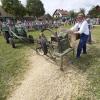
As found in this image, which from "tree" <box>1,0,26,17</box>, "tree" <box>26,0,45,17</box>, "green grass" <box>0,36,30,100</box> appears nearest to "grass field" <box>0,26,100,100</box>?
"green grass" <box>0,36,30,100</box>

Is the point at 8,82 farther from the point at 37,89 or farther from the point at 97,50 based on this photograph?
A: the point at 97,50

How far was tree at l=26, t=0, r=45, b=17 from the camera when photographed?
50.6m

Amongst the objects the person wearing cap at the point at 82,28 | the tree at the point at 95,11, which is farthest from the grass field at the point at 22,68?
the tree at the point at 95,11

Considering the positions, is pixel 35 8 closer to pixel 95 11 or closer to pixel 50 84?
pixel 95 11

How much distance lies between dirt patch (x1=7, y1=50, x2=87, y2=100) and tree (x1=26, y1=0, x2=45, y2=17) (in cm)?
4452

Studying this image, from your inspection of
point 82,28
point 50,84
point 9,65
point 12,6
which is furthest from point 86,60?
point 12,6

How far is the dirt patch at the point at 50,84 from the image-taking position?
560cm

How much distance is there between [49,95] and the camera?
5.60 metres

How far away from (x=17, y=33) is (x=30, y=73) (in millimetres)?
5309

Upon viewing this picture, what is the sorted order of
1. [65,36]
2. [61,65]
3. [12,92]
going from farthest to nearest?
[65,36] → [61,65] → [12,92]

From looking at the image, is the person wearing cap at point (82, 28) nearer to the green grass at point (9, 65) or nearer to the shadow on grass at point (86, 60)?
the shadow on grass at point (86, 60)

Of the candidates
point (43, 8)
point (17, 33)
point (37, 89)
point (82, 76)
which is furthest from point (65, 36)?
point (43, 8)

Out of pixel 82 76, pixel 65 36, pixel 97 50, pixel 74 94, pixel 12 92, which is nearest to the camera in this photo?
pixel 74 94

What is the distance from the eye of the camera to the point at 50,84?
6.06 meters
